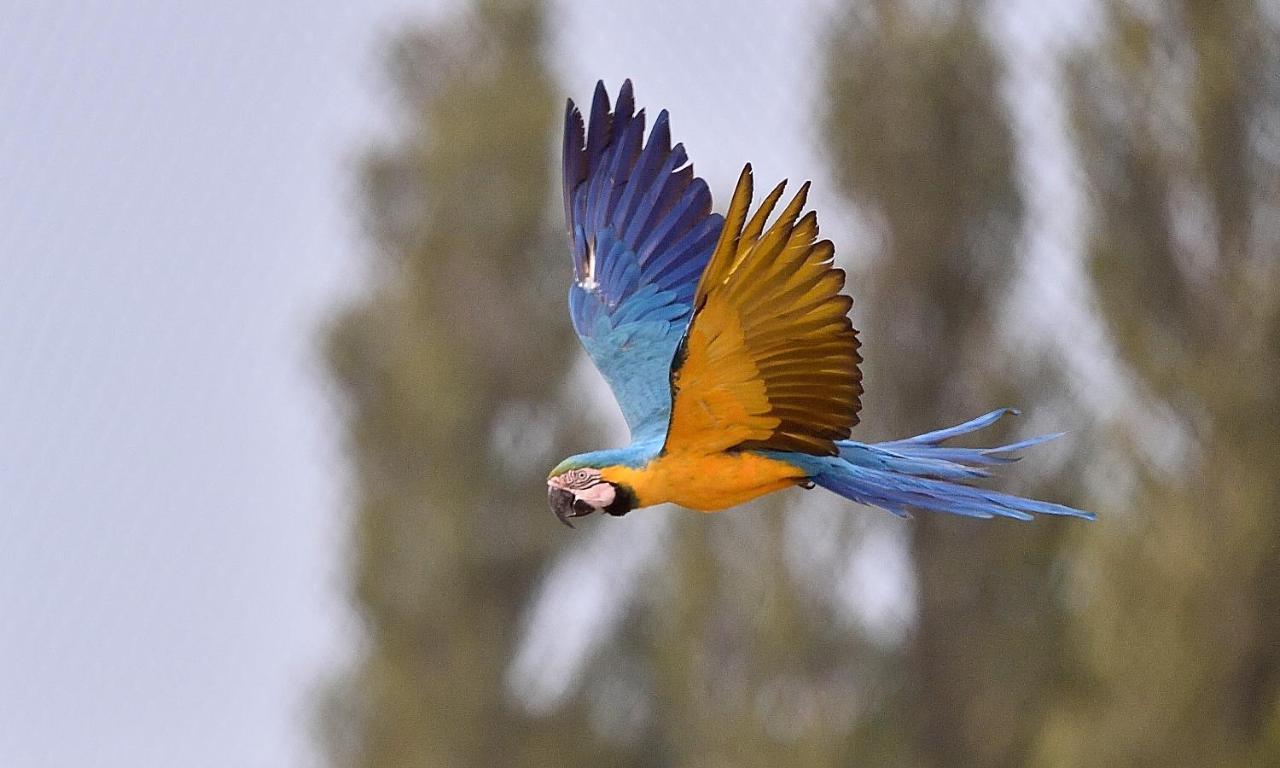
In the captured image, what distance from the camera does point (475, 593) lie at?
7941 millimetres

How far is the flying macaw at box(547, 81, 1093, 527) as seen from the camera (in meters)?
2.57

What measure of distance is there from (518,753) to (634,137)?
17.5ft

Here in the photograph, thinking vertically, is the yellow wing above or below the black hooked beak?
above

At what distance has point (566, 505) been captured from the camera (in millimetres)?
2760

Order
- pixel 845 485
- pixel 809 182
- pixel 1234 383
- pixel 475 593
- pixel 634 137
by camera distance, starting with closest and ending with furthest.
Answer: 1. pixel 809 182
2. pixel 845 485
3. pixel 634 137
4. pixel 1234 383
5. pixel 475 593

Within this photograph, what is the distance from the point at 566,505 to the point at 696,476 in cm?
18

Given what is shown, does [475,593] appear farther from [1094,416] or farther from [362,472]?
[1094,416]

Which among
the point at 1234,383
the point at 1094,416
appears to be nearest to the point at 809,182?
the point at 1234,383

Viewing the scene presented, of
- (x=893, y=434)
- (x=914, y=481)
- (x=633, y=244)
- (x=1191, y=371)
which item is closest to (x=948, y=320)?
(x=893, y=434)

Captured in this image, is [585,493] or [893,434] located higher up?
[893,434]

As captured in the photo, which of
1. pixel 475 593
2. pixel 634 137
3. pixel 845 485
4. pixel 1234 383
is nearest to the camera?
pixel 845 485

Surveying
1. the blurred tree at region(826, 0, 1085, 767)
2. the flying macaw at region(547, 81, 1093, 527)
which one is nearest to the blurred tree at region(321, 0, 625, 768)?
the blurred tree at region(826, 0, 1085, 767)

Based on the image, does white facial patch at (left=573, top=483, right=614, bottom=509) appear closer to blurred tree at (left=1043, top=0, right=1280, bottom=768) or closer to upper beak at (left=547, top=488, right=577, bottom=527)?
upper beak at (left=547, top=488, right=577, bottom=527)

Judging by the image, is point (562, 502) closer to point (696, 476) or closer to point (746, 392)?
point (696, 476)
